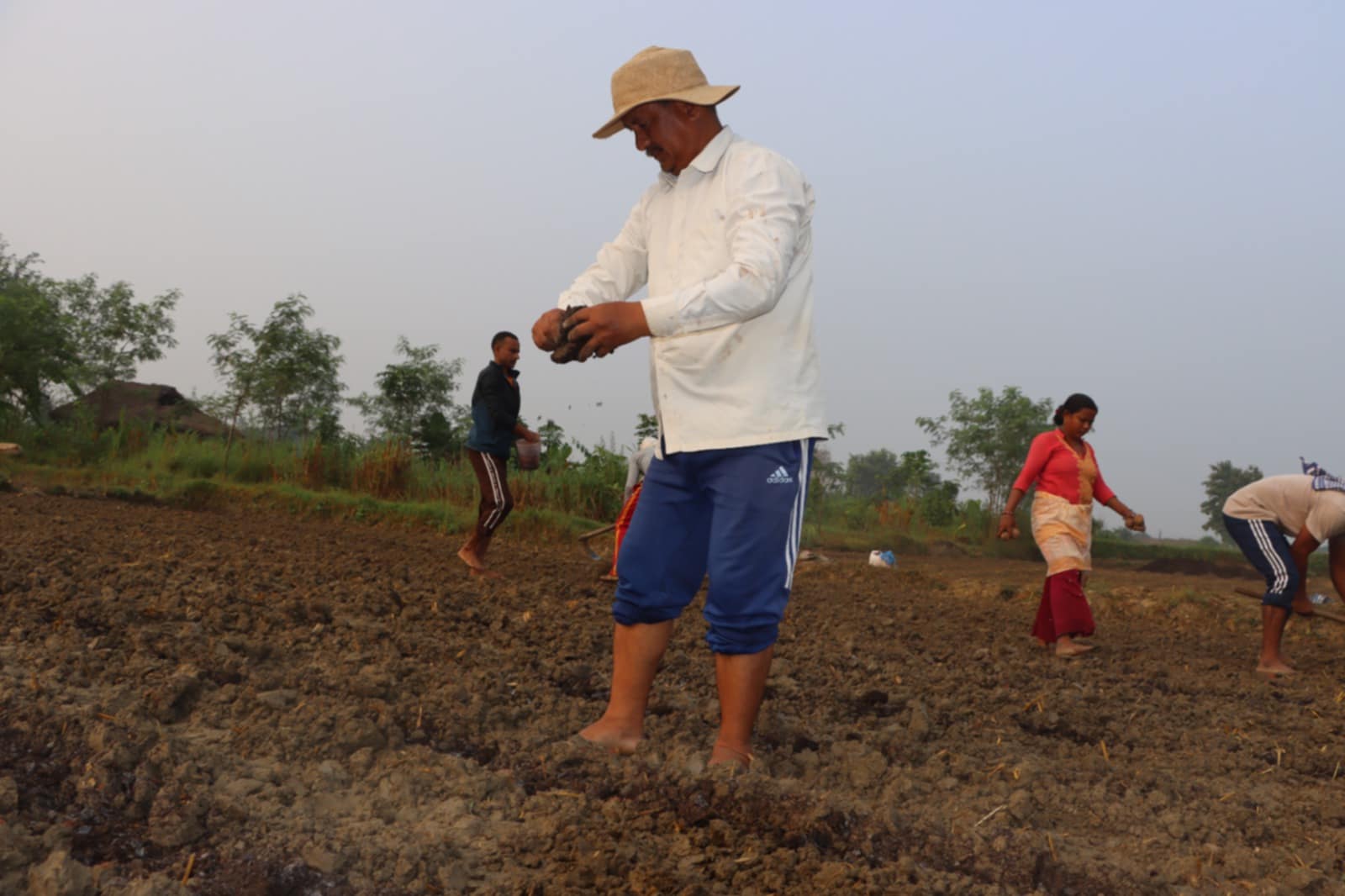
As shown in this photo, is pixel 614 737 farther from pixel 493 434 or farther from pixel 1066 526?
pixel 493 434

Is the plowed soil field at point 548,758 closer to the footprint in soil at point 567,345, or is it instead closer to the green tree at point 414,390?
the footprint in soil at point 567,345

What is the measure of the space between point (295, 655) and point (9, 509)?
601 centimetres

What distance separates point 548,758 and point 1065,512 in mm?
4260

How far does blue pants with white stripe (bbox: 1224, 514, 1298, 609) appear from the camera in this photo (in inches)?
227

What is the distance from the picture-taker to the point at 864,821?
2.54 m

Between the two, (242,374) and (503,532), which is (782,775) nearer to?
(503,532)

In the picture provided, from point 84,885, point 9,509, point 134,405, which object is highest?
point 134,405

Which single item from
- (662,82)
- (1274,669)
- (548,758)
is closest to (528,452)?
(1274,669)

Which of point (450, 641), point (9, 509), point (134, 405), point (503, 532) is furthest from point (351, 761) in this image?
point (134, 405)

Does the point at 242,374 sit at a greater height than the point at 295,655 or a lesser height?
greater

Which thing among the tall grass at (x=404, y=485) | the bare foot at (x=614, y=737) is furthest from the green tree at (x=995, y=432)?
the bare foot at (x=614, y=737)

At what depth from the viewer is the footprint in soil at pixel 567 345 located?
2.65 meters

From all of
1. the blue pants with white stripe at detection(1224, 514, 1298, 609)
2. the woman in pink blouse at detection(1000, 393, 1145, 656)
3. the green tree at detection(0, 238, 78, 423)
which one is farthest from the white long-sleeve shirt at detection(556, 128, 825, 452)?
the green tree at detection(0, 238, 78, 423)

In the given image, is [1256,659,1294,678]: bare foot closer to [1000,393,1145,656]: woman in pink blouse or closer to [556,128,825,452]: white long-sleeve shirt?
[1000,393,1145,656]: woman in pink blouse
